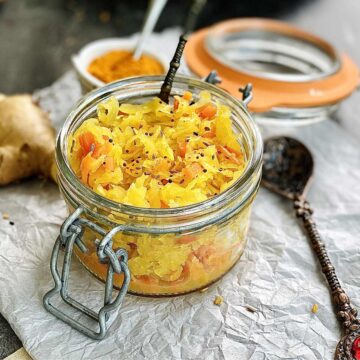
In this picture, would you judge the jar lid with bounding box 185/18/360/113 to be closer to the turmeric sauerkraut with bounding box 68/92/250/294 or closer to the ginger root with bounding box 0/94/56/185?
the turmeric sauerkraut with bounding box 68/92/250/294

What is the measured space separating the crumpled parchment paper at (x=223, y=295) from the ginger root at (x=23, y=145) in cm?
4

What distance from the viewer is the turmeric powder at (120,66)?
1282 millimetres

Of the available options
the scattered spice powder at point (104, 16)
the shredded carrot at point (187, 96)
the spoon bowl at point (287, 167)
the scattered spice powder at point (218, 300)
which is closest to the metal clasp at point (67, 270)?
the scattered spice powder at point (218, 300)

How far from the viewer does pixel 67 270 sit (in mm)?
906

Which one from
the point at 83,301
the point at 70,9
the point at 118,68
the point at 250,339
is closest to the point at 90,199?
the point at 83,301

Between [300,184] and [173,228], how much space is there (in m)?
Answer: 0.43

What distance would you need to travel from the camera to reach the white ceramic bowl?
126 centimetres

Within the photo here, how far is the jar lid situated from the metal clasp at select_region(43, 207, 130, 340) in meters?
0.49

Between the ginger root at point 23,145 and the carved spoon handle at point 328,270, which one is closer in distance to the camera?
the carved spoon handle at point 328,270

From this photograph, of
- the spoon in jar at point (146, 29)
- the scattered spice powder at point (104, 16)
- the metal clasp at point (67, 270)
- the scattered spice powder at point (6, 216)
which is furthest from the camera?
the scattered spice powder at point (104, 16)

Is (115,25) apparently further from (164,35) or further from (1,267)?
(1,267)

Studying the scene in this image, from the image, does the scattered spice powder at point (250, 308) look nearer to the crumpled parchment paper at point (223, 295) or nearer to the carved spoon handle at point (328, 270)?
the crumpled parchment paper at point (223, 295)

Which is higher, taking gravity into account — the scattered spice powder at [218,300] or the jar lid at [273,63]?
the jar lid at [273,63]

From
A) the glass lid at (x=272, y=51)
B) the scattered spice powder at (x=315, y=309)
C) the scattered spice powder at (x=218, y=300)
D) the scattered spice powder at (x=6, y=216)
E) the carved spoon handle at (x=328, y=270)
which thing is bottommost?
the scattered spice powder at (x=6, y=216)
